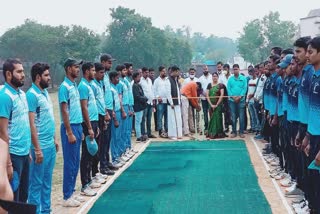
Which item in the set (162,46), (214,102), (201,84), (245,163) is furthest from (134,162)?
(162,46)

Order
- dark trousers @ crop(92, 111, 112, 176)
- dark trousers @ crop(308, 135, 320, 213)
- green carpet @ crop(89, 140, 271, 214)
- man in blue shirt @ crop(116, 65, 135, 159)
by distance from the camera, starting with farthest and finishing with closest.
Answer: man in blue shirt @ crop(116, 65, 135, 159)
dark trousers @ crop(92, 111, 112, 176)
green carpet @ crop(89, 140, 271, 214)
dark trousers @ crop(308, 135, 320, 213)

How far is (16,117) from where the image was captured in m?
4.25

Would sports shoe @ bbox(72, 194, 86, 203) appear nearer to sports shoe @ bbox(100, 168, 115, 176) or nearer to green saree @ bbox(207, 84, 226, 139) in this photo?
sports shoe @ bbox(100, 168, 115, 176)

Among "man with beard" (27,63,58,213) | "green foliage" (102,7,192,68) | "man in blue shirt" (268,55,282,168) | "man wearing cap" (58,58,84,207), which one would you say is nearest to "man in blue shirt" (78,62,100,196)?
"man wearing cap" (58,58,84,207)

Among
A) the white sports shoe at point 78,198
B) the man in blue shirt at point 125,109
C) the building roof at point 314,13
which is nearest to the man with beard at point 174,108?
the man in blue shirt at point 125,109

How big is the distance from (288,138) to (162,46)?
40.9 metres

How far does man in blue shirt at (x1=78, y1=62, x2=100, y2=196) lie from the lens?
6.12 meters

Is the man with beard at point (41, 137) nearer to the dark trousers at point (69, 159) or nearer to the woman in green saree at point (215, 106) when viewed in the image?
the dark trousers at point (69, 159)

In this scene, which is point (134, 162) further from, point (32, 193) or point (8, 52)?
point (8, 52)

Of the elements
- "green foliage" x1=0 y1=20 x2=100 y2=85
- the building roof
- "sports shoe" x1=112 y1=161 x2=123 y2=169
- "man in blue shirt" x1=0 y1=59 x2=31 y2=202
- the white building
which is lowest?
"sports shoe" x1=112 y1=161 x2=123 y2=169

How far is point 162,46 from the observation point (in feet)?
152

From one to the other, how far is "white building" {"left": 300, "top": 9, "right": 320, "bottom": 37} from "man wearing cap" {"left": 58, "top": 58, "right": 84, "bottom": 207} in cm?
5427

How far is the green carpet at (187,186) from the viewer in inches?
211

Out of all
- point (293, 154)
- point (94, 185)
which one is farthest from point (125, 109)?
point (293, 154)
